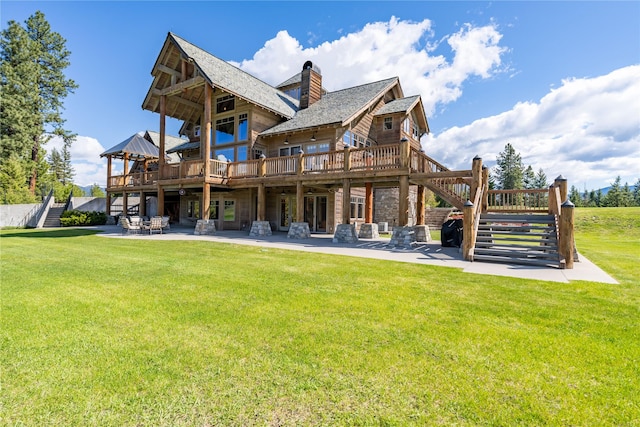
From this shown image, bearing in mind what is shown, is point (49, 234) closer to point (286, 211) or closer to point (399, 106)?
point (286, 211)

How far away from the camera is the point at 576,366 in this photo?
283 centimetres

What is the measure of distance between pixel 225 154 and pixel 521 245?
16.9 meters

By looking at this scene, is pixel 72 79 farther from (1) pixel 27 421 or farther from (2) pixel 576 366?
(2) pixel 576 366

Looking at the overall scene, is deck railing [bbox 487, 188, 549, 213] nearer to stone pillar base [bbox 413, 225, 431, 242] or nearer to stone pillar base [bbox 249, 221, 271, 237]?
stone pillar base [bbox 413, 225, 431, 242]

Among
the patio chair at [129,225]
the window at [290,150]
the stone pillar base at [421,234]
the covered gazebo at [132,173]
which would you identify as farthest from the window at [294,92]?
the stone pillar base at [421,234]

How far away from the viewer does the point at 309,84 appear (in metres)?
21.0

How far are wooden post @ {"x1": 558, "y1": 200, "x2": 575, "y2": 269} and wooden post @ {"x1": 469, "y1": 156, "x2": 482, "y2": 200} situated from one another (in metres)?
2.84

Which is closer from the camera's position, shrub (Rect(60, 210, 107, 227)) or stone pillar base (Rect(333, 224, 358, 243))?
stone pillar base (Rect(333, 224, 358, 243))

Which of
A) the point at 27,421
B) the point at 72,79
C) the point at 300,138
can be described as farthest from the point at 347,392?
the point at 72,79

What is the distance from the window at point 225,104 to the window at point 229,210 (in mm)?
6072

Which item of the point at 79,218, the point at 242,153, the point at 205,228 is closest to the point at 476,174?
the point at 205,228

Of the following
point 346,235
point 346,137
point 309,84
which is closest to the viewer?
point 346,235

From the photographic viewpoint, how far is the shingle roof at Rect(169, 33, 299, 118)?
16.3 meters

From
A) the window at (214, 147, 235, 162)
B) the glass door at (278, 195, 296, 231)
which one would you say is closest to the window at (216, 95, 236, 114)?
the window at (214, 147, 235, 162)
